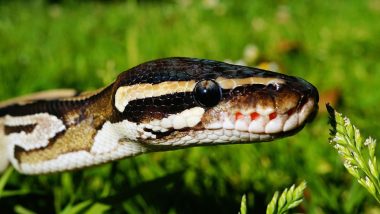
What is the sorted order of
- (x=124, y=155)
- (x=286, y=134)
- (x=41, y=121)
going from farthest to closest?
(x=41, y=121) → (x=124, y=155) → (x=286, y=134)

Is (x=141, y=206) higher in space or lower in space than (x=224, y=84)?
lower

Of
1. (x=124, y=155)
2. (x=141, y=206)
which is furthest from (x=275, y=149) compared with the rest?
(x=124, y=155)

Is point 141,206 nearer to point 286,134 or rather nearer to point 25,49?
point 286,134

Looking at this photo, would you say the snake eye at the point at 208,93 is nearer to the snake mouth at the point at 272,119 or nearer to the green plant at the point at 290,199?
the snake mouth at the point at 272,119

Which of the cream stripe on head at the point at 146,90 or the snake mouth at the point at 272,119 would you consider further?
the cream stripe on head at the point at 146,90

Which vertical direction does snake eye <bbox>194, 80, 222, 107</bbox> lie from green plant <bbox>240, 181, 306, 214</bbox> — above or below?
above

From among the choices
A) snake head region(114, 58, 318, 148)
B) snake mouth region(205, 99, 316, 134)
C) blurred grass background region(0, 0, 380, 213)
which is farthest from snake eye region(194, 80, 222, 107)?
blurred grass background region(0, 0, 380, 213)

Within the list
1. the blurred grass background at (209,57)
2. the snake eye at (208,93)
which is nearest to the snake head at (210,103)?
the snake eye at (208,93)

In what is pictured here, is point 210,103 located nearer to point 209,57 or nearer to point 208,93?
point 208,93

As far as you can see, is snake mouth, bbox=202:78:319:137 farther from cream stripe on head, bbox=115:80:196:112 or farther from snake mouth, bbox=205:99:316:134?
cream stripe on head, bbox=115:80:196:112
